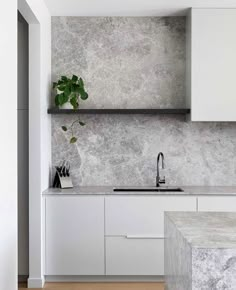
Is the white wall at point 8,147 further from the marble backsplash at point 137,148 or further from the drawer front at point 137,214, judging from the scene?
the marble backsplash at point 137,148

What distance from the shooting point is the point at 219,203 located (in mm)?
3896

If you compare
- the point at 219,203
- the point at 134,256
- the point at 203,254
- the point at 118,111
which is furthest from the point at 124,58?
the point at 203,254

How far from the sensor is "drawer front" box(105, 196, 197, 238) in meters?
3.94

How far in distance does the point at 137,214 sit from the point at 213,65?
1.60m

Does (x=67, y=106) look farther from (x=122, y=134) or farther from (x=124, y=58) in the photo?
(x=124, y=58)

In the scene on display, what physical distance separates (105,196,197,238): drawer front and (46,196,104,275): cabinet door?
0.30 ft

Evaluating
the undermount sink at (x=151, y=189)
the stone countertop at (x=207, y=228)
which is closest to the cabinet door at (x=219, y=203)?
the undermount sink at (x=151, y=189)

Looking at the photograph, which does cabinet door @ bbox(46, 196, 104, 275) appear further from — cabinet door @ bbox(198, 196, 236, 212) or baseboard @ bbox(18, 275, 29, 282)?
cabinet door @ bbox(198, 196, 236, 212)

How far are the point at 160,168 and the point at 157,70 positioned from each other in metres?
1.03

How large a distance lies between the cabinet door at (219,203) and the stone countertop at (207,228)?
1.40 m

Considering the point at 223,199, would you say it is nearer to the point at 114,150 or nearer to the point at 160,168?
the point at 160,168

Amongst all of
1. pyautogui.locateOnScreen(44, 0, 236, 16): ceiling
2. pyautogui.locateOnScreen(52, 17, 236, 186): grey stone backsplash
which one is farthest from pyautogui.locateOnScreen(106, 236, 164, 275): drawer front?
pyautogui.locateOnScreen(44, 0, 236, 16): ceiling

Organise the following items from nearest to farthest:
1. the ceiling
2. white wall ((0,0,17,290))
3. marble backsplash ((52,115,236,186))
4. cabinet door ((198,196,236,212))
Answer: white wall ((0,0,17,290))
cabinet door ((198,196,236,212))
the ceiling
marble backsplash ((52,115,236,186))

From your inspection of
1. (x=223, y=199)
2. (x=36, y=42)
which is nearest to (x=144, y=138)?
(x=223, y=199)
